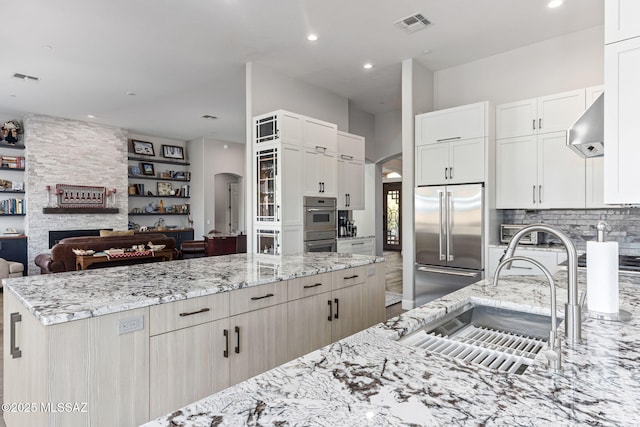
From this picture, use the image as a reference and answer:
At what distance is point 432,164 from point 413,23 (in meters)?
1.67

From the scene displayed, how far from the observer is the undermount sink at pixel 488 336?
4.03 feet

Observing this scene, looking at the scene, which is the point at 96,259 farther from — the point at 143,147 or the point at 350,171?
the point at 143,147

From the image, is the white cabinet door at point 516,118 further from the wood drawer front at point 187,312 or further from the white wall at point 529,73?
the wood drawer front at point 187,312

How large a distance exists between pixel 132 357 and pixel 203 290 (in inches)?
16.0

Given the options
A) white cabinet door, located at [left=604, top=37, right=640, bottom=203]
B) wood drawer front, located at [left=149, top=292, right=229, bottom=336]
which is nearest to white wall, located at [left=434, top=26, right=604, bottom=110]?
white cabinet door, located at [left=604, top=37, right=640, bottom=203]

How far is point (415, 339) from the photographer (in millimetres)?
1299

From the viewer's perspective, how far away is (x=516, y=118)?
14.1 feet

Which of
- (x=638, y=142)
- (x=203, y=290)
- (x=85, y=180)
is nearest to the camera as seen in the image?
(x=638, y=142)

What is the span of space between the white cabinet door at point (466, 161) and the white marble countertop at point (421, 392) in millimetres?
3377

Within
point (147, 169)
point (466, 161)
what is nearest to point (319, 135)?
point (466, 161)

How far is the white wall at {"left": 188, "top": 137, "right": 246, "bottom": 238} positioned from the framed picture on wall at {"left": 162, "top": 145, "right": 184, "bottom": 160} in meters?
0.26

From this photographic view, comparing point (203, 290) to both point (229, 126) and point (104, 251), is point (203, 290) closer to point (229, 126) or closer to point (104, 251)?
point (104, 251)

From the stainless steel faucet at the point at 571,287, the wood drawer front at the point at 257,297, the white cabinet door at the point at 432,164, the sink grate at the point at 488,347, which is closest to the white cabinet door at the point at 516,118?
the white cabinet door at the point at 432,164

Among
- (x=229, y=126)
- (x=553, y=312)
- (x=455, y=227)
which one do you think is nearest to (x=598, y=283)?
(x=553, y=312)
